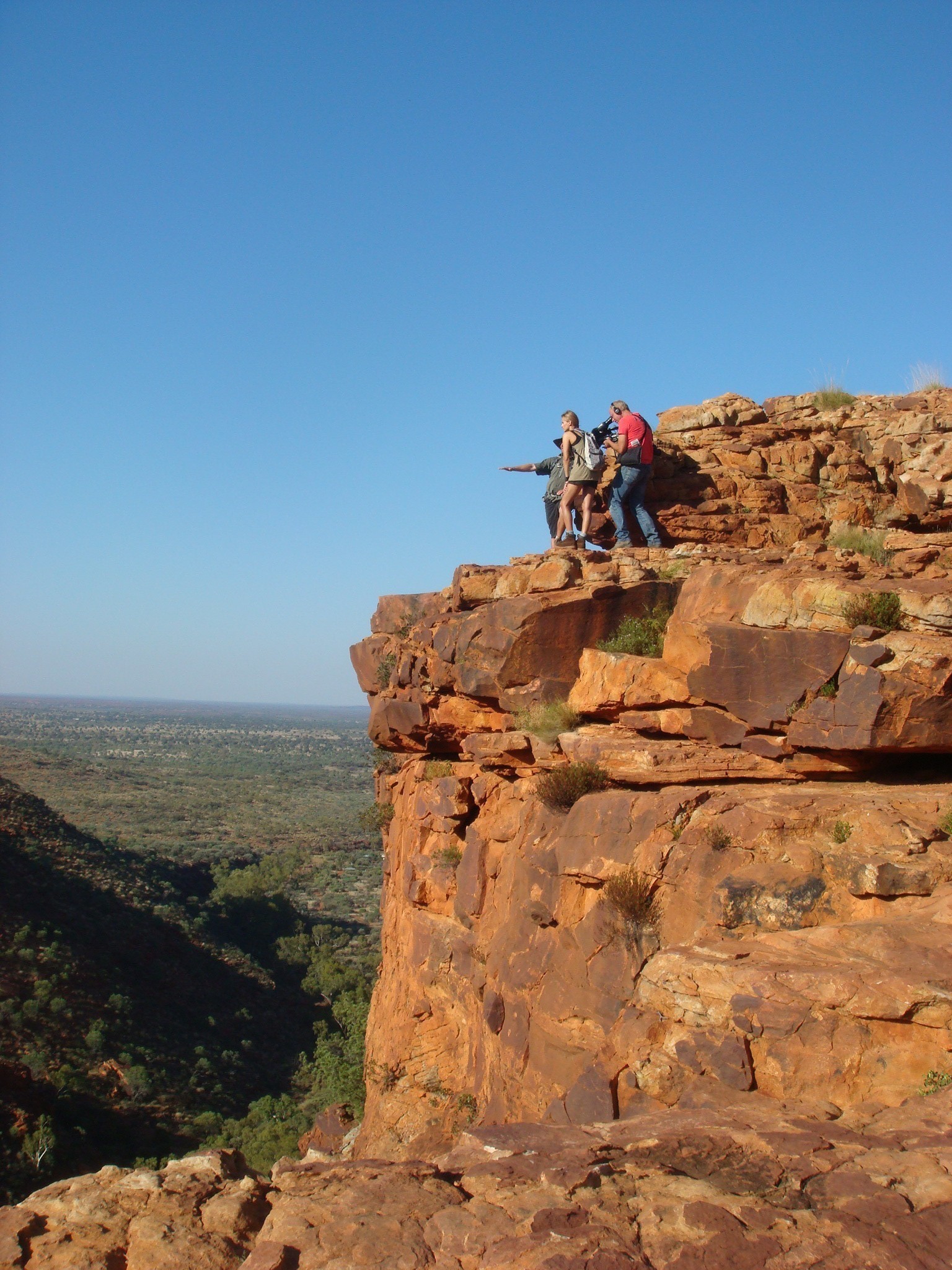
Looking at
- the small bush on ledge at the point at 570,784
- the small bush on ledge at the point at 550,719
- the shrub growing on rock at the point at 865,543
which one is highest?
the shrub growing on rock at the point at 865,543

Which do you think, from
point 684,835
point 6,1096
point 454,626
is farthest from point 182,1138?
point 684,835

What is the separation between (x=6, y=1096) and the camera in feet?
81.1

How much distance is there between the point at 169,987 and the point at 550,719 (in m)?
30.0

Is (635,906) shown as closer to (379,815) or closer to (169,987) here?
(379,815)

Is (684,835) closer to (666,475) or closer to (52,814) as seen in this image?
(666,475)

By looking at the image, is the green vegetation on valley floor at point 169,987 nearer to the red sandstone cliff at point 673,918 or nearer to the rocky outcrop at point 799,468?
the red sandstone cliff at point 673,918

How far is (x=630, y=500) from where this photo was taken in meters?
14.4

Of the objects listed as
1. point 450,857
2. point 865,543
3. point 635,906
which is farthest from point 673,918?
point 865,543

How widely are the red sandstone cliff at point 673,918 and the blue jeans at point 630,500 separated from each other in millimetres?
675

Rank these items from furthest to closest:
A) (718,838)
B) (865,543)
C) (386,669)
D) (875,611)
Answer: (386,669) → (865,543) → (875,611) → (718,838)

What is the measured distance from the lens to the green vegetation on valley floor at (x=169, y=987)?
25.4 meters

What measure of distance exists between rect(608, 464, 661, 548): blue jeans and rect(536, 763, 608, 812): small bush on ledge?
14.9ft

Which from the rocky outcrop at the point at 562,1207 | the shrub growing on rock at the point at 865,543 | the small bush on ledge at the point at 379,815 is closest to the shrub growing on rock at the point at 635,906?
the rocky outcrop at the point at 562,1207

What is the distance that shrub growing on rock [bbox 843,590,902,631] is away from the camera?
9.54 m
